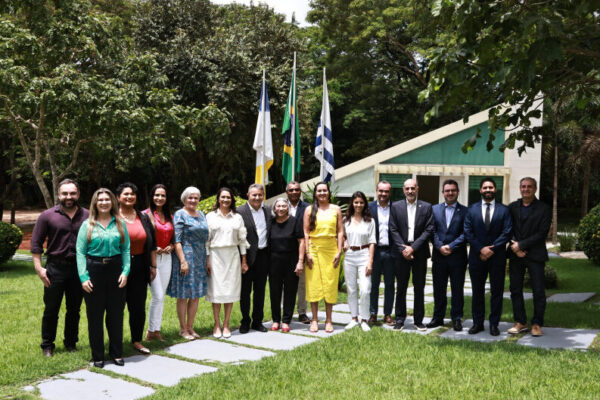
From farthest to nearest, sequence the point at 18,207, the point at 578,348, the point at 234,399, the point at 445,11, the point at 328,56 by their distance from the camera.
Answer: the point at 18,207, the point at 328,56, the point at 578,348, the point at 445,11, the point at 234,399

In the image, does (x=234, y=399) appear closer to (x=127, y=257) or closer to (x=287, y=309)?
(x=127, y=257)

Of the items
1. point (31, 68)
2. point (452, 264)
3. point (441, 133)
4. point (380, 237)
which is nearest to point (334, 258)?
point (380, 237)

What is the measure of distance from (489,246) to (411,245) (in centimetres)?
92

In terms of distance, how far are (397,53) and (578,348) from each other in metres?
23.5

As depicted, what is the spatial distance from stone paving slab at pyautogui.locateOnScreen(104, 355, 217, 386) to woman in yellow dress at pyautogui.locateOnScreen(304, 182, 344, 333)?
1888 millimetres

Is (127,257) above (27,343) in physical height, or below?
above

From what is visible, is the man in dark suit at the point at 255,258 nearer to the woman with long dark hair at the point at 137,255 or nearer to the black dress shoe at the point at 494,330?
the woman with long dark hair at the point at 137,255

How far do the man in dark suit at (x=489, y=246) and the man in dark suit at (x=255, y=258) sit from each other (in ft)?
8.18

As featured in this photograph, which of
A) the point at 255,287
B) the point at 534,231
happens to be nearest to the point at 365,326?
the point at 255,287

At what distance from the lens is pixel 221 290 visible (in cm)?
637

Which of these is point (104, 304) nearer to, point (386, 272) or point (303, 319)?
point (303, 319)

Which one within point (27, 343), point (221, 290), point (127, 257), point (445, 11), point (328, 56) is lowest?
point (27, 343)

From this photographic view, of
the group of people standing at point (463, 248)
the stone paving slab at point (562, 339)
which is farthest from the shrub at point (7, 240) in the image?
the stone paving slab at point (562, 339)

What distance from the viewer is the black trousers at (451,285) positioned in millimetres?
6555
